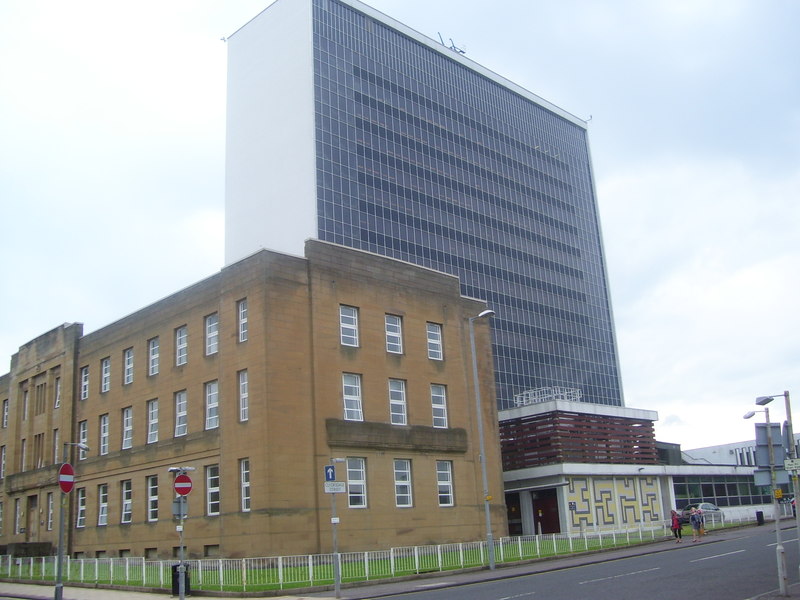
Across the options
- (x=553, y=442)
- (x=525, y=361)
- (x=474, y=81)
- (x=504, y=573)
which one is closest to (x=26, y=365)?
(x=553, y=442)

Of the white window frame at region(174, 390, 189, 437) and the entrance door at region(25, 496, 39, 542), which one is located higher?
the white window frame at region(174, 390, 189, 437)

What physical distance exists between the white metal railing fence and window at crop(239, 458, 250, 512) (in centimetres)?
378

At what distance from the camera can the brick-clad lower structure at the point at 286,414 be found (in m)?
38.2

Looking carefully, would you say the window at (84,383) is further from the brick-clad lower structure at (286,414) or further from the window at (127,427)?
the window at (127,427)

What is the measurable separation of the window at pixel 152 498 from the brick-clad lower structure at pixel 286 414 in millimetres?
78

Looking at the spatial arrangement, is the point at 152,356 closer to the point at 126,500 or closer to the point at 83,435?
the point at 126,500

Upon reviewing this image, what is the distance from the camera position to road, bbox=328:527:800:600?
2209 cm

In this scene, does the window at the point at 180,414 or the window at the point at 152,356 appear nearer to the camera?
the window at the point at 180,414

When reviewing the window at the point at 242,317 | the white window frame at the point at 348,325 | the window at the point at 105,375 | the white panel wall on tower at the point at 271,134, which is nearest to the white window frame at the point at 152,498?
the window at the point at 105,375

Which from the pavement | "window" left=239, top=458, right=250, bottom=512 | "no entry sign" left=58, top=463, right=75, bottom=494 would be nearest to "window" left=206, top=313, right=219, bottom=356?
"window" left=239, top=458, right=250, bottom=512

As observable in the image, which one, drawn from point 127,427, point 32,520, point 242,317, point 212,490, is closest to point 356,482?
point 212,490

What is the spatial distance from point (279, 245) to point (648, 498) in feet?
152

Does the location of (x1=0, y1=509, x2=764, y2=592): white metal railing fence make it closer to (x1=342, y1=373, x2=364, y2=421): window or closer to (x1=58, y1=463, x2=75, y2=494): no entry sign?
(x1=58, y1=463, x2=75, y2=494): no entry sign

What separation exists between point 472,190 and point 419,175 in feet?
32.3
